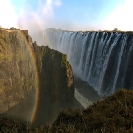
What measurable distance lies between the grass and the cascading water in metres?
20.0

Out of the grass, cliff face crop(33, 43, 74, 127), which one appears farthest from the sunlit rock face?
the grass

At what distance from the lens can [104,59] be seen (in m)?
33.2

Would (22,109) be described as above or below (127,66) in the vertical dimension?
below

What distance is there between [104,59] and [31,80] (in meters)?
11.2

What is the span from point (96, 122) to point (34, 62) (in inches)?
1040

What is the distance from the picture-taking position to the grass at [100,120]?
18.1 feet

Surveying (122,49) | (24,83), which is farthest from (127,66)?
(24,83)

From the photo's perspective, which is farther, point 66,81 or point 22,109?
point 66,81

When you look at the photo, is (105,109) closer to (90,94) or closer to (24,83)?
(24,83)

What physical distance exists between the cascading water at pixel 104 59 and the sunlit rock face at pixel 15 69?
10.3 metres

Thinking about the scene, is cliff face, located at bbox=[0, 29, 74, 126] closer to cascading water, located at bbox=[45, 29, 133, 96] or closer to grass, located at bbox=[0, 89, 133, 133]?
cascading water, located at bbox=[45, 29, 133, 96]

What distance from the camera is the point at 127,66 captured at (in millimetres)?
26969

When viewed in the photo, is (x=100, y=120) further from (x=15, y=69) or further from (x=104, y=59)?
(x=104, y=59)

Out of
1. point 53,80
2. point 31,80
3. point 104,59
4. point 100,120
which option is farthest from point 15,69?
point 100,120
